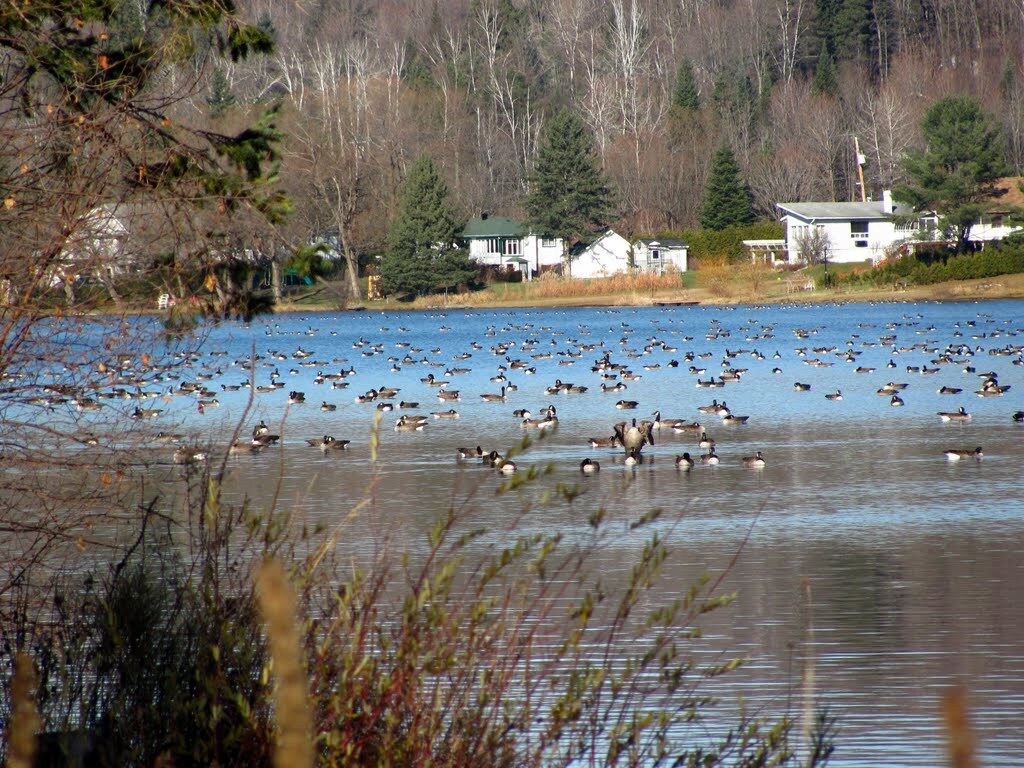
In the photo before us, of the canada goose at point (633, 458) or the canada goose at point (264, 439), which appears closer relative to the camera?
the canada goose at point (633, 458)

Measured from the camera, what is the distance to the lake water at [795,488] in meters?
8.62

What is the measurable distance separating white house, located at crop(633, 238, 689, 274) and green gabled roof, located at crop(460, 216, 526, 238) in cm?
828

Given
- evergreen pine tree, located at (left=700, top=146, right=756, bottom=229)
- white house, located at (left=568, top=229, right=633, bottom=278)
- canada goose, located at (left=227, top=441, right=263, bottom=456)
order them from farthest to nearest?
1. evergreen pine tree, located at (left=700, top=146, right=756, bottom=229)
2. white house, located at (left=568, top=229, right=633, bottom=278)
3. canada goose, located at (left=227, top=441, right=263, bottom=456)

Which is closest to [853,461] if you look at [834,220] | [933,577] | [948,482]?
[948,482]

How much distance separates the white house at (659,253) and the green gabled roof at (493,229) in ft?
27.2

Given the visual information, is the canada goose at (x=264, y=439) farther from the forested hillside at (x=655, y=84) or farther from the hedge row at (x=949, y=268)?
the forested hillside at (x=655, y=84)

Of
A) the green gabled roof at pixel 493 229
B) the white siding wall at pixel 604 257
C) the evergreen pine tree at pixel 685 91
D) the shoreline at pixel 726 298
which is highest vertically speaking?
the evergreen pine tree at pixel 685 91

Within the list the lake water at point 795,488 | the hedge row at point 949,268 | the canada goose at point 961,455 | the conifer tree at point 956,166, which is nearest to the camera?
the lake water at point 795,488

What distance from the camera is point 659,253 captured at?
82688 mm

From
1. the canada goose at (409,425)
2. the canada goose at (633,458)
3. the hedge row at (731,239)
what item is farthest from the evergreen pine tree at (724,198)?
the canada goose at (633,458)

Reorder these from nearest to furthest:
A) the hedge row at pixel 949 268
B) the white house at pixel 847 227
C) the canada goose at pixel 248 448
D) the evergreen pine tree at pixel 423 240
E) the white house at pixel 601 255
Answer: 1. the canada goose at pixel 248 448
2. the hedge row at pixel 949 268
3. the evergreen pine tree at pixel 423 240
4. the white house at pixel 847 227
5. the white house at pixel 601 255

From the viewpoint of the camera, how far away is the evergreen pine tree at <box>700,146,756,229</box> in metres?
82.7

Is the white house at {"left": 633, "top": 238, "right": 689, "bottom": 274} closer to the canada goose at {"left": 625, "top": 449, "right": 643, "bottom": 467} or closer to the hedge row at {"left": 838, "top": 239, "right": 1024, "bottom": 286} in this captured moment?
the hedge row at {"left": 838, "top": 239, "right": 1024, "bottom": 286}

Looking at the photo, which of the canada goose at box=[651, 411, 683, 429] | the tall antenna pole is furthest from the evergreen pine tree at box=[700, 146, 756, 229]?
the canada goose at box=[651, 411, 683, 429]
